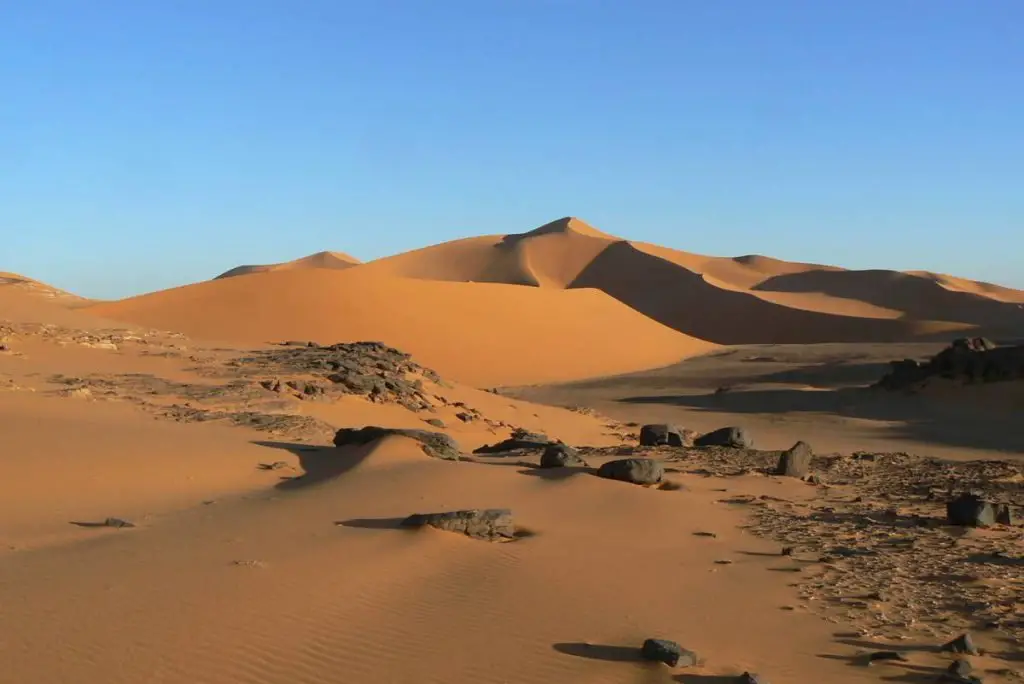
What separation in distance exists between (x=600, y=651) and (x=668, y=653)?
43 cm

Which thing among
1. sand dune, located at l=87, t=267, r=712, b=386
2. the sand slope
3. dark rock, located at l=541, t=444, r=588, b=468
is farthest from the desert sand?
the sand slope

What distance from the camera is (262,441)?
11703 mm

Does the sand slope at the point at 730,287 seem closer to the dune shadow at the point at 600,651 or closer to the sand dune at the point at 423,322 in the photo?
the sand dune at the point at 423,322

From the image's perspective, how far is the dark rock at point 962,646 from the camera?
5.45 metres

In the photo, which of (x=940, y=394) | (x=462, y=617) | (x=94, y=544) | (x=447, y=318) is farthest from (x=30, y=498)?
(x=447, y=318)

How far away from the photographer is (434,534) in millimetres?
7652

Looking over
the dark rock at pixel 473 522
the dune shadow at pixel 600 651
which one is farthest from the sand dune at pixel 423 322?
the dune shadow at pixel 600 651

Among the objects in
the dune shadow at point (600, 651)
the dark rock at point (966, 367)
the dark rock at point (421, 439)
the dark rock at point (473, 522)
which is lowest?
the dune shadow at point (600, 651)

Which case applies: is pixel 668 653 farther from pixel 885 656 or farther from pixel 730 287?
pixel 730 287

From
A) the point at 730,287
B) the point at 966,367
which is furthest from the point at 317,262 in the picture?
the point at 966,367

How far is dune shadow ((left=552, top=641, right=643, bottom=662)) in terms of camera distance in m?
5.41

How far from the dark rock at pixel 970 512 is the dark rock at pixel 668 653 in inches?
178

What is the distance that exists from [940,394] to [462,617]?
1952cm

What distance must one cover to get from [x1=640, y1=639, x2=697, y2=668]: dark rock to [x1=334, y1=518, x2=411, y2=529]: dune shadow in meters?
3.03
